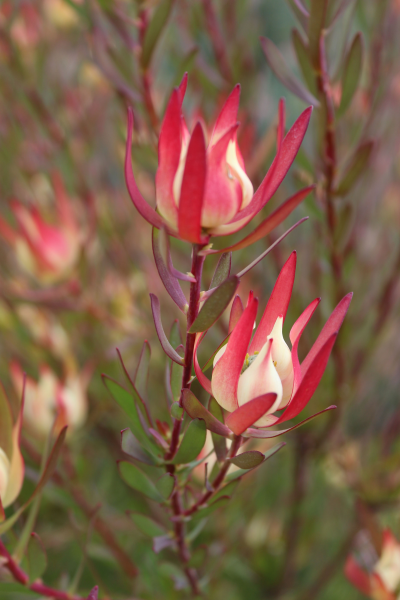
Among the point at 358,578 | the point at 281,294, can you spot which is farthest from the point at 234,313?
the point at 358,578

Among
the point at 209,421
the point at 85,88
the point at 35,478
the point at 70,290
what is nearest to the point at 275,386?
the point at 209,421

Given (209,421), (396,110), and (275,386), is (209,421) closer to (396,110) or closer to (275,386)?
(275,386)

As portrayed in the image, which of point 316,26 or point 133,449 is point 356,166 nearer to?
point 316,26

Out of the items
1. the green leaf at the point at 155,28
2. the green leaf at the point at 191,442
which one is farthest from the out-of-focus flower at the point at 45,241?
the green leaf at the point at 191,442

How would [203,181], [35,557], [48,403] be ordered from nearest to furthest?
1. [203,181]
2. [35,557]
3. [48,403]

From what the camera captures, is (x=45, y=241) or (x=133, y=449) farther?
(x=45, y=241)

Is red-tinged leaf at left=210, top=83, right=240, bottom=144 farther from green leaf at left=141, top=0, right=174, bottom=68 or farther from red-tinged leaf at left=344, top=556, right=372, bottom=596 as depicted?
red-tinged leaf at left=344, top=556, right=372, bottom=596
